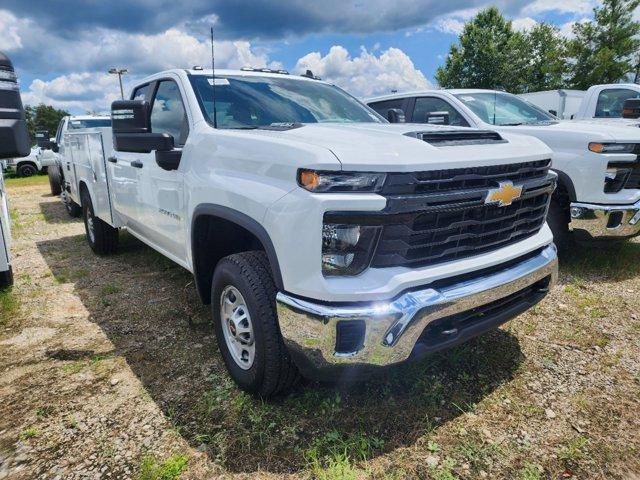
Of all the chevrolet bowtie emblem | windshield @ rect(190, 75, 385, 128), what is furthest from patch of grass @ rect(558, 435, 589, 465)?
windshield @ rect(190, 75, 385, 128)

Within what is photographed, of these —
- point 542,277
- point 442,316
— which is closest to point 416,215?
point 442,316

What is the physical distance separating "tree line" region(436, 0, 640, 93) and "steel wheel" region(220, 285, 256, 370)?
94.4 feet

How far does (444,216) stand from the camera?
86.1 inches

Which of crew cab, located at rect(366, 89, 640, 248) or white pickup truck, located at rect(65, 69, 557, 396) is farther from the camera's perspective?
crew cab, located at rect(366, 89, 640, 248)

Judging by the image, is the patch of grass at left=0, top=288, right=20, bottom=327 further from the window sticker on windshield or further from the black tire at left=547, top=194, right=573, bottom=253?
the black tire at left=547, top=194, right=573, bottom=253

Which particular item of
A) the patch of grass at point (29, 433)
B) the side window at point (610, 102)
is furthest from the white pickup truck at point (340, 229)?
the side window at point (610, 102)

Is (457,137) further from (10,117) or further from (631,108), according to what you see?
(631,108)

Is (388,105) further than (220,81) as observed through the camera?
Yes

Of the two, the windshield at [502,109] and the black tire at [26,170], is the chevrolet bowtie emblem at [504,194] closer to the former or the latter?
the windshield at [502,109]

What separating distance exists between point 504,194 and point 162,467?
2.13 metres

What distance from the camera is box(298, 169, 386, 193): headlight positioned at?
79.0 inches

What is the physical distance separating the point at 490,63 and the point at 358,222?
1355 inches

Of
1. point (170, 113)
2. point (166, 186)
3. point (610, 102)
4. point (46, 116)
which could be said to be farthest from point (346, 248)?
point (46, 116)

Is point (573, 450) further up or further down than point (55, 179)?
further up
